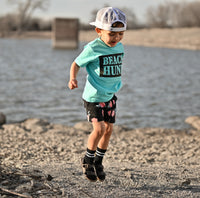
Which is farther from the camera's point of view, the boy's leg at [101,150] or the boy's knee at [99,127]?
the boy's leg at [101,150]

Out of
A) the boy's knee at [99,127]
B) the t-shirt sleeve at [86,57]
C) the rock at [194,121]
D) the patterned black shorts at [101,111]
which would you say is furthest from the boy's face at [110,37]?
the rock at [194,121]

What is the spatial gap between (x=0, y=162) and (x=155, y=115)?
6704 mm

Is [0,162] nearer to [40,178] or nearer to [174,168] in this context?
[40,178]

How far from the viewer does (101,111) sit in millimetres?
3834

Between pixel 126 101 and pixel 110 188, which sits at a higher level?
pixel 110 188

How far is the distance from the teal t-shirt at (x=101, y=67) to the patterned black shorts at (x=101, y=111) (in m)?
0.05

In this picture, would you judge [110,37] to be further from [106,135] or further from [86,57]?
[106,135]

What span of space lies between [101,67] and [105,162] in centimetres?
219

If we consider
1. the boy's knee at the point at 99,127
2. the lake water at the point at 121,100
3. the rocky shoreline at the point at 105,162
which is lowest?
the lake water at the point at 121,100

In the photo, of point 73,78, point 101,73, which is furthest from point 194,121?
point 73,78

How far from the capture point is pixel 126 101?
12977 mm

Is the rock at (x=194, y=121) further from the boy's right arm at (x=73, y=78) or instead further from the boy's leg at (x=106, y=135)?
the boy's right arm at (x=73, y=78)

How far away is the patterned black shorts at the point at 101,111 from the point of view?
3.82m

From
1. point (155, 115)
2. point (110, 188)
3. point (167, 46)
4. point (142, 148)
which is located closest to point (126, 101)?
point (155, 115)
